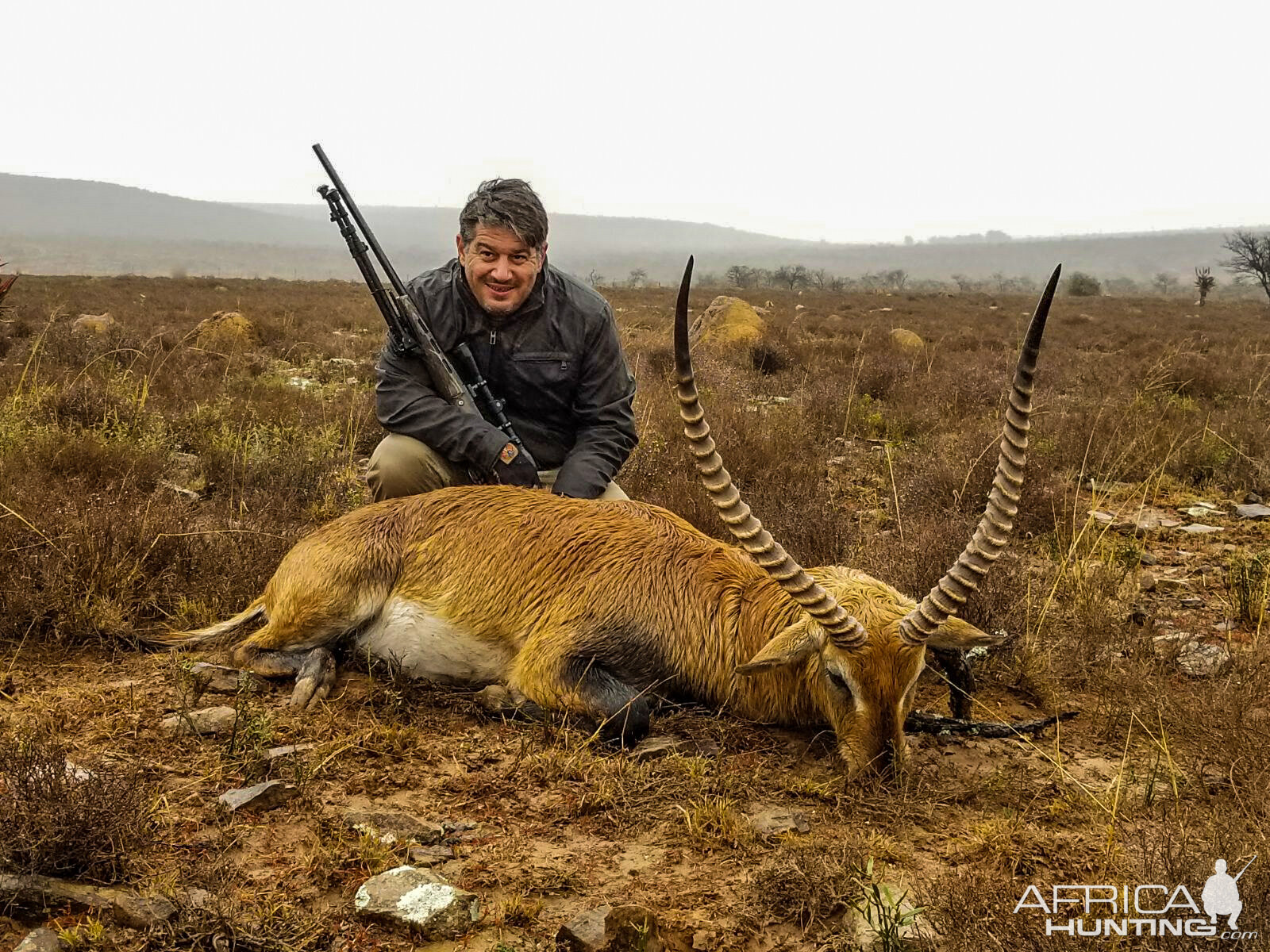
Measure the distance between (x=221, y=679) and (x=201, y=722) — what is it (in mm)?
552

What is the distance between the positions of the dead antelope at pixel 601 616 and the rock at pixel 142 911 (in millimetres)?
1650

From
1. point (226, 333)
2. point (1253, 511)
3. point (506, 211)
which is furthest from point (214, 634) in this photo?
point (226, 333)

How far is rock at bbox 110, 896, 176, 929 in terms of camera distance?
2.48m

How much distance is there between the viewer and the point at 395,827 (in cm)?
316

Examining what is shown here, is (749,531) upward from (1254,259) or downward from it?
downward

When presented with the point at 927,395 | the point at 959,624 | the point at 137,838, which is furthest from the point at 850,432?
the point at 137,838

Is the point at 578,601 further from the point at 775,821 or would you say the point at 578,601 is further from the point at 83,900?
the point at 83,900

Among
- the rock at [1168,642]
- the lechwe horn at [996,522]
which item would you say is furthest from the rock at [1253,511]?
the lechwe horn at [996,522]

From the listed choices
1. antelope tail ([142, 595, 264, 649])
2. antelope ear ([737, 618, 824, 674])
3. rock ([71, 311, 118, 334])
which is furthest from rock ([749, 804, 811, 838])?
rock ([71, 311, 118, 334])

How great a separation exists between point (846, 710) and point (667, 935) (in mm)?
1331

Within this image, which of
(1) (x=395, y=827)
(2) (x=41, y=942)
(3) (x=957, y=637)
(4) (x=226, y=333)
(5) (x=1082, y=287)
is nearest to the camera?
(2) (x=41, y=942)

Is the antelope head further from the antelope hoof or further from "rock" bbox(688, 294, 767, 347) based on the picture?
"rock" bbox(688, 294, 767, 347)

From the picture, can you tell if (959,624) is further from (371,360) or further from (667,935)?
(371,360)

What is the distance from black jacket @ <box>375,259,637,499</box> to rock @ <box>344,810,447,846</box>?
242 centimetres
